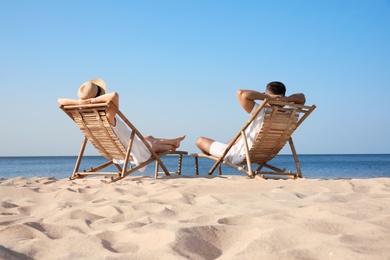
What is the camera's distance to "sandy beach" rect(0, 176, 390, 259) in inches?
58.9

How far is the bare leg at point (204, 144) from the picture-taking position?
5987 millimetres

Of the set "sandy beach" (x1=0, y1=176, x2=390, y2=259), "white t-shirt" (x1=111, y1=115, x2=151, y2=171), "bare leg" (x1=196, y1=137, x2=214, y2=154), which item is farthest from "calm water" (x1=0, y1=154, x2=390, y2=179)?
"sandy beach" (x1=0, y1=176, x2=390, y2=259)

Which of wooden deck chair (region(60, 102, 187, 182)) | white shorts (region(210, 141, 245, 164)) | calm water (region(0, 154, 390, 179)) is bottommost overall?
calm water (region(0, 154, 390, 179))

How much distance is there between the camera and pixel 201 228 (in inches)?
70.1

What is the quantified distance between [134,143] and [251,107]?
5.11ft

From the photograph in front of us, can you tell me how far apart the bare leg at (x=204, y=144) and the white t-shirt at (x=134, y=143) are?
40.3 inches

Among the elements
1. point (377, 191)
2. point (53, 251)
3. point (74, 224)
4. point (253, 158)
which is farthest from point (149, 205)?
point (253, 158)

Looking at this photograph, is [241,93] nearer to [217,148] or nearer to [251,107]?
[251,107]

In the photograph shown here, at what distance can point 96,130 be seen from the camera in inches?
197

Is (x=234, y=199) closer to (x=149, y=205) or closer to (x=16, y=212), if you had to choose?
(x=149, y=205)

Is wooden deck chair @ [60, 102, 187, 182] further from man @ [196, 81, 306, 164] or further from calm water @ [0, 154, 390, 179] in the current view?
calm water @ [0, 154, 390, 179]

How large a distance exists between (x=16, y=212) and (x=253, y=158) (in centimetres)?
360

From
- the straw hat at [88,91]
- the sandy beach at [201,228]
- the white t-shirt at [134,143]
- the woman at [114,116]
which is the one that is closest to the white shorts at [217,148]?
the woman at [114,116]

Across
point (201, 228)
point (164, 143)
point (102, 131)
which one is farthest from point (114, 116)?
point (201, 228)
